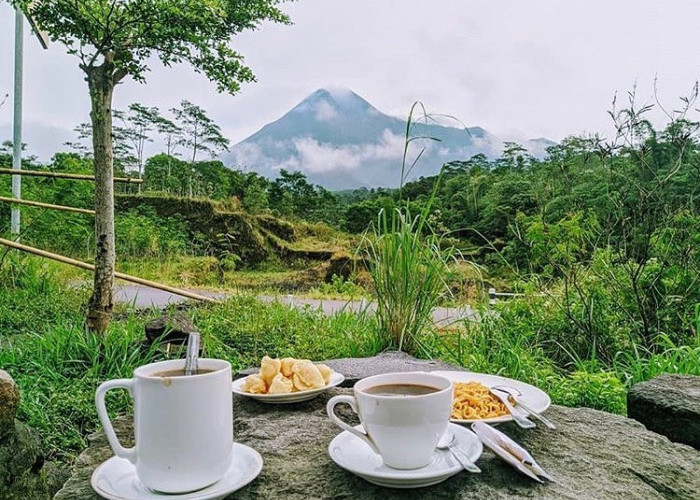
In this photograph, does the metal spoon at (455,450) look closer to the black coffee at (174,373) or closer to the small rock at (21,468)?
the black coffee at (174,373)

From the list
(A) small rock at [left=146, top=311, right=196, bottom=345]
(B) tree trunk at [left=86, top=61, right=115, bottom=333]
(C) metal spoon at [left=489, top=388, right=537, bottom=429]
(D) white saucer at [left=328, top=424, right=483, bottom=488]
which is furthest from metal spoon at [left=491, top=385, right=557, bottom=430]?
(B) tree trunk at [left=86, top=61, right=115, bottom=333]

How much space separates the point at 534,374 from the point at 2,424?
61.9 inches

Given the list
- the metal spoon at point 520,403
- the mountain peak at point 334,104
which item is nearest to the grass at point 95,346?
the metal spoon at point 520,403

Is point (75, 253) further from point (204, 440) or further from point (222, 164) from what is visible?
point (204, 440)

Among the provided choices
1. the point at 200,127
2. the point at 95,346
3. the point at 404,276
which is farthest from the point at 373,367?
the point at 200,127

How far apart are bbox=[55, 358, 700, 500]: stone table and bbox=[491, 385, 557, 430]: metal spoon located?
0.08 ft

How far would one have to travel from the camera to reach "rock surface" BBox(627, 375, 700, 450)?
106cm

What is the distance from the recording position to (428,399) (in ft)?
1.97

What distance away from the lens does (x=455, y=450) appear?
2.17ft

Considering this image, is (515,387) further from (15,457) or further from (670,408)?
(15,457)

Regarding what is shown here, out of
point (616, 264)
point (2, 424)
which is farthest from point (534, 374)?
point (2, 424)

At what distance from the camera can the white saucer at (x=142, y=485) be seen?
0.57 m

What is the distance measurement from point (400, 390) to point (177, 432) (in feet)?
0.85

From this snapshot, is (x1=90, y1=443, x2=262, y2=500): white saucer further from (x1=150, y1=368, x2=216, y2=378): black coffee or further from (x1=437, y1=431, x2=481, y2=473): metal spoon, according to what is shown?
(x1=437, y1=431, x2=481, y2=473): metal spoon
